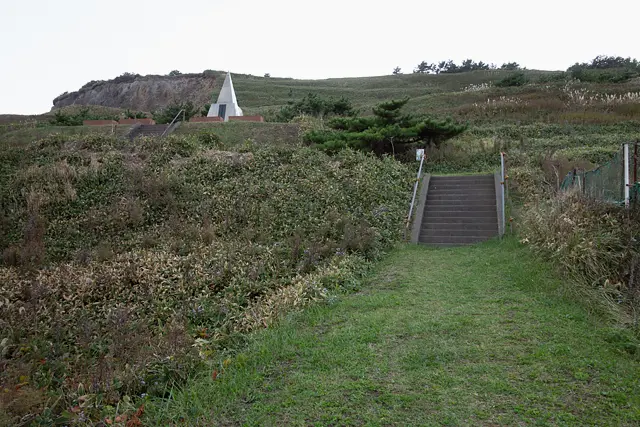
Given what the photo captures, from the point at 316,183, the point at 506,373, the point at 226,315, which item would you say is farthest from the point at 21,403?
the point at 316,183

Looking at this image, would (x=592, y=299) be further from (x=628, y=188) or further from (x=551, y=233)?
(x=628, y=188)

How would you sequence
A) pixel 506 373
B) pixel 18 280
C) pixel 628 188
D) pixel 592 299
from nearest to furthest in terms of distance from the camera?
pixel 506 373
pixel 592 299
pixel 628 188
pixel 18 280

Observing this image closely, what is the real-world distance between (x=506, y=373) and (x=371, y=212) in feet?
25.1

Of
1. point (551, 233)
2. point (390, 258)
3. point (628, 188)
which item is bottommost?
point (390, 258)

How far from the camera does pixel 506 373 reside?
4078 millimetres

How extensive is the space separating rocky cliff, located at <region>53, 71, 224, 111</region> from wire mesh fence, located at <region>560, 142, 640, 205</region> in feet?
165

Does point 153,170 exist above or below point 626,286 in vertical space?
above

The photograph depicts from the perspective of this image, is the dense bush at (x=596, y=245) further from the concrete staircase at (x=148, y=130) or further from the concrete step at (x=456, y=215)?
the concrete staircase at (x=148, y=130)

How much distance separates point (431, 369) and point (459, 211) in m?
8.99

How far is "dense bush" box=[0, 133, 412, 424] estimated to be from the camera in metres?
4.78

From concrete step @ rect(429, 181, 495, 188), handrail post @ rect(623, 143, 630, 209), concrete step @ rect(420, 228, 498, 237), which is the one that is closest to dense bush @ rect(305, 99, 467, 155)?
concrete step @ rect(429, 181, 495, 188)

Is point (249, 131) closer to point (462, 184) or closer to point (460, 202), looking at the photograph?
point (462, 184)

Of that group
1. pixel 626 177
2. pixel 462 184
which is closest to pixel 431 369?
pixel 626 177

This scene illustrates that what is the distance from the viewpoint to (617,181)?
831 cm
